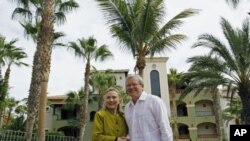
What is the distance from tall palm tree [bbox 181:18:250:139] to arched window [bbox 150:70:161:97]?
65.3 ft

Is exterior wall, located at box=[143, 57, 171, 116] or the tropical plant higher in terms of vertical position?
exterior wall, located at box=[143, 57, 171, 116]

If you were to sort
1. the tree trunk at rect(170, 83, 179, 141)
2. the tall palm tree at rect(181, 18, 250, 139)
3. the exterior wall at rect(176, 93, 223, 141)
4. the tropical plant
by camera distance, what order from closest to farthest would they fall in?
1. the tall palm tree at rect(181, 18, 250, 139)
2. the tropical plant
3. the tree trunk at rect(170, 83, 179, 141)
4. the exterior wall at rect(176, 93, 223, 141)

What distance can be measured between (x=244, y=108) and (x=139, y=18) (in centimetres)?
909

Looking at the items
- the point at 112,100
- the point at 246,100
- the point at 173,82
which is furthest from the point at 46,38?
the point at 173,82

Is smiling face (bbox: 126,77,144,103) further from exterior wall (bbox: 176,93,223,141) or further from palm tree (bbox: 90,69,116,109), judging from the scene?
exterior wall (bbox: 176,93,223,141)

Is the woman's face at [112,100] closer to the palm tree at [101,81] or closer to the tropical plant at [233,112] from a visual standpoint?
the palm tree at [101,81]

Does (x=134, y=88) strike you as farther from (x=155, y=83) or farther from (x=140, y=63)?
(x=155, y=83)

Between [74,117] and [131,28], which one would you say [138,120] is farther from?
[74,117]

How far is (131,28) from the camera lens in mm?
14945

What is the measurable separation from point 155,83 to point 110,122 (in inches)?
1462

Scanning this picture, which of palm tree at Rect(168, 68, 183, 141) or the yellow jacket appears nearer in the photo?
the yellow jacket

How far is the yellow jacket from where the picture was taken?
3.70 m

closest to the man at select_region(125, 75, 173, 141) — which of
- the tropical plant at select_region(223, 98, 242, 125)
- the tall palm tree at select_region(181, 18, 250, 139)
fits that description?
the tall palm tree at select_region(181, 18, 250, 139)

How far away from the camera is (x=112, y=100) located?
12.5 ft
